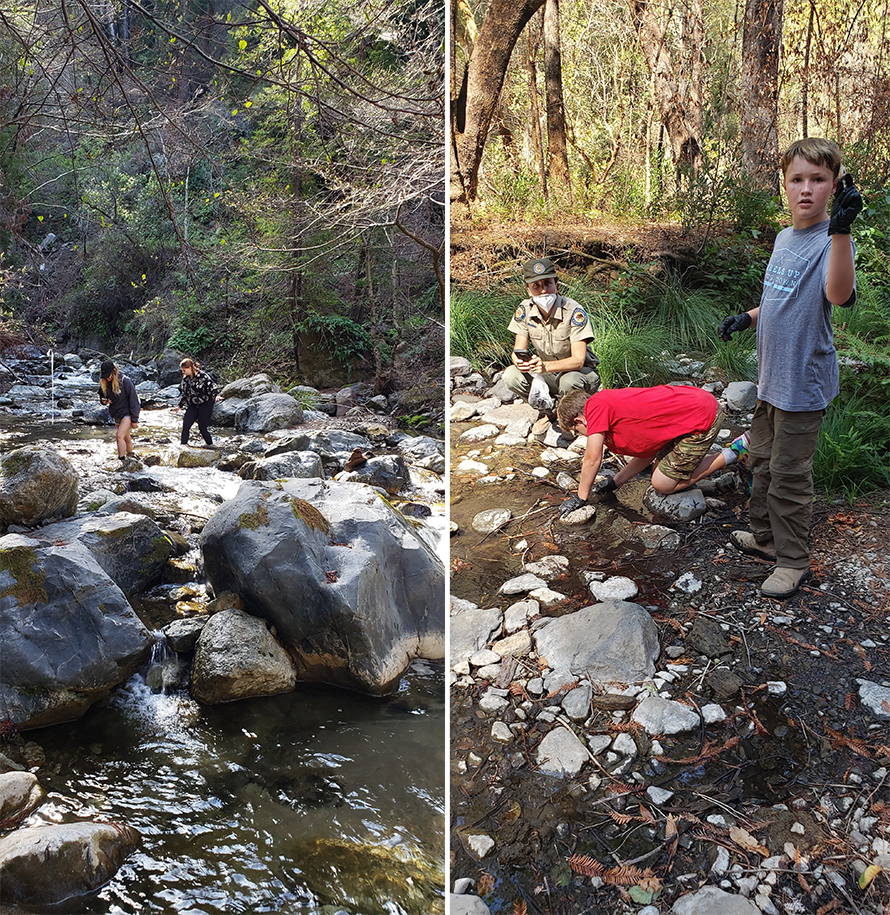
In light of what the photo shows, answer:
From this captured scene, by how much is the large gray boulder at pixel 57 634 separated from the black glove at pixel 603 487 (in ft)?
4.14

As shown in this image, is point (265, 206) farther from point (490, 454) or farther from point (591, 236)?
point (591, 236)

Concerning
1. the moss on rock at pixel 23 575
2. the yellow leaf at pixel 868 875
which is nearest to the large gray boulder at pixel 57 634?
the moss on rock at pixel 23 575

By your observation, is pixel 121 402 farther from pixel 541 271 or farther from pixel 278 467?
pixel 541 271

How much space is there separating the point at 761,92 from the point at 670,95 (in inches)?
23.4

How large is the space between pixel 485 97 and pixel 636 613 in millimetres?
1953

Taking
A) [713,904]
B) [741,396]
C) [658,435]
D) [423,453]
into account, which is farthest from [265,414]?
[741,396]

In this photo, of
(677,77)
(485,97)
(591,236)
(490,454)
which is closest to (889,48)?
(677,77)

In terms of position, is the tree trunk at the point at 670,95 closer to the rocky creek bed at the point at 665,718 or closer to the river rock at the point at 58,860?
the rocky creek bed at the point at 665,718

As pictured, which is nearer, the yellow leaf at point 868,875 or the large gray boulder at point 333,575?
the yellow leaf at point 868,875

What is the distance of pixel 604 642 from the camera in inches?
52.4

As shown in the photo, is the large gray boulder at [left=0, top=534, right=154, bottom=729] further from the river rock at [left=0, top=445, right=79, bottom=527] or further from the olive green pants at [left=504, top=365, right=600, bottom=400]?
the olive green pants at [left=504, top=365, right=600, bottom=400]

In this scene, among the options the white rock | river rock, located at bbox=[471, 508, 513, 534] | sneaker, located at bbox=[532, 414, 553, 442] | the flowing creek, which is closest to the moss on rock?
the flowing creek

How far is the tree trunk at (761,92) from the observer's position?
2.67m

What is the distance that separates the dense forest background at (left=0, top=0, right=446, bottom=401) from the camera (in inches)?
54.2
